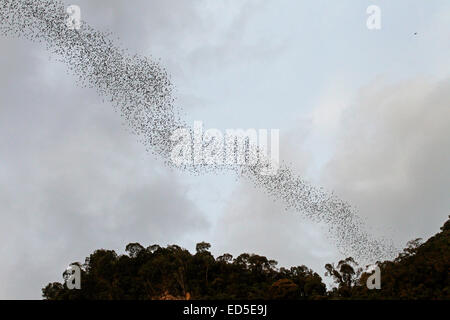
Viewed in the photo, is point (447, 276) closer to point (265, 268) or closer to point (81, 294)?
point (265, 268)

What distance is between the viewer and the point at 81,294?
59031 mm

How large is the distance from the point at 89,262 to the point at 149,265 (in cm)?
797

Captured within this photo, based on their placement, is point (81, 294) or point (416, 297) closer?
point (416, 297)
